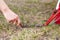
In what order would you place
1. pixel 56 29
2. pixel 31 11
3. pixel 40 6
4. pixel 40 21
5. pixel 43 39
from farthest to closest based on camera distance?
pixel 40 6 < pixel 31 11 < pixel 40 21 < pixel 56 29 < pixel 43 39

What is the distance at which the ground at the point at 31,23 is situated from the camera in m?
2.12

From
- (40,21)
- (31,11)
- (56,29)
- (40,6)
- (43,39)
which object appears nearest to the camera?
(43,39)

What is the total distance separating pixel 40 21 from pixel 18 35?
438 mm

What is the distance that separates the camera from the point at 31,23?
243 cm

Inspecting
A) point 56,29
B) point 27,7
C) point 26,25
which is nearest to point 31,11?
point 27,7

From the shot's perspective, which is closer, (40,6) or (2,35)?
(2,35)

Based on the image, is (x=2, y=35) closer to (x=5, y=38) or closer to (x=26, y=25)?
(x=5, y=38)

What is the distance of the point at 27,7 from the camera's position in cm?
288

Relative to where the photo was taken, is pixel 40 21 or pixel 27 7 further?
pixel 27 7

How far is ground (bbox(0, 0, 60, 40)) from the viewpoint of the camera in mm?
2125

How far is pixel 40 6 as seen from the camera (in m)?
2.94

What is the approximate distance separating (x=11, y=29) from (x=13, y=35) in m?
0.12

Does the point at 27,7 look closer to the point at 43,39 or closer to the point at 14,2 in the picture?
the point at 14,2

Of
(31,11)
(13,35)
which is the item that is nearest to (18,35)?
(13,35)
